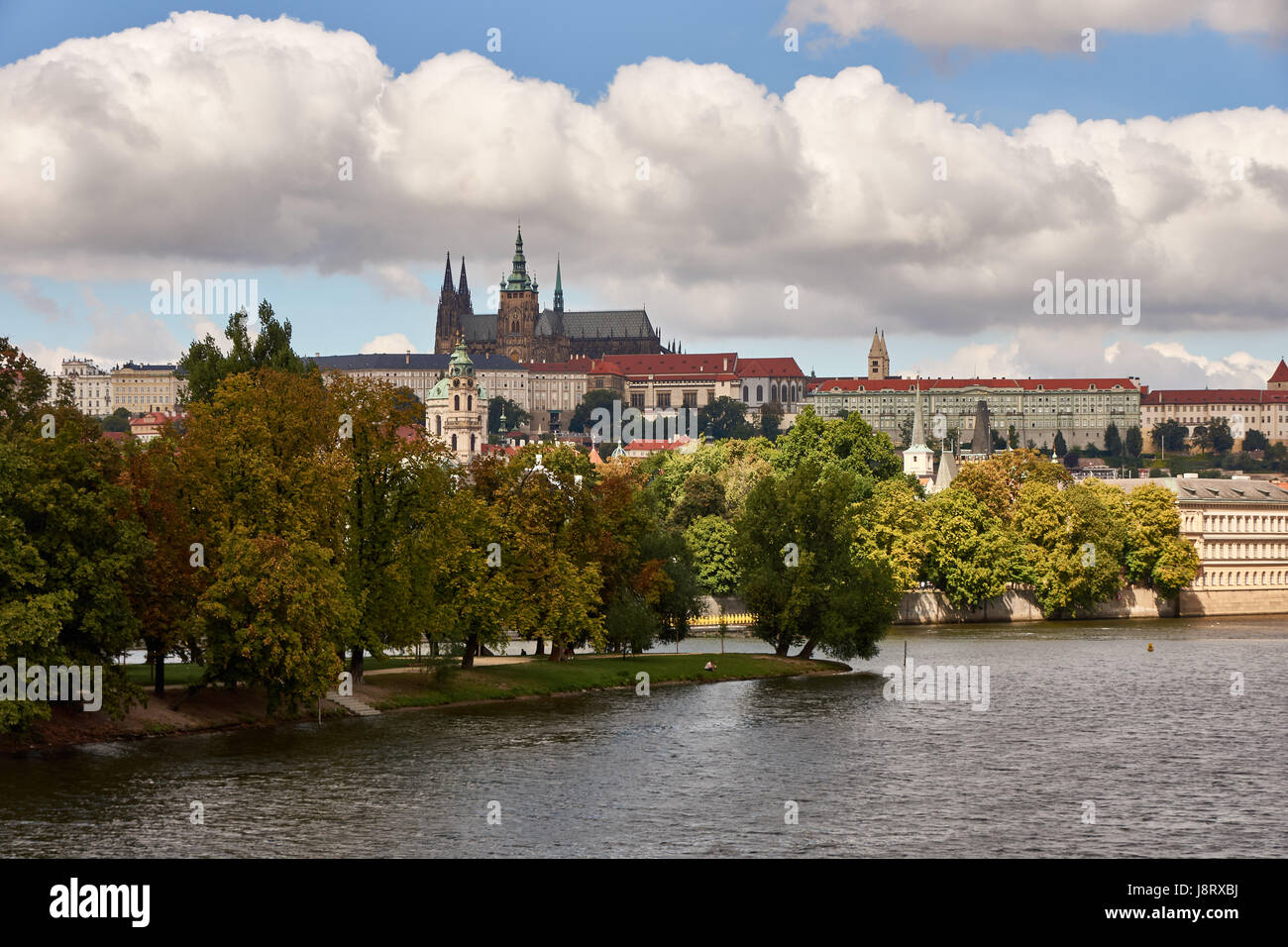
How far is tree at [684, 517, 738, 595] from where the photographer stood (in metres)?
120

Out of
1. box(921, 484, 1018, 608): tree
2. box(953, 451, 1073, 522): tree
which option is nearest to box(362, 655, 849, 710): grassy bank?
box(921, 484, 1018, 608): tree

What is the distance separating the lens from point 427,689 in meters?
67.2

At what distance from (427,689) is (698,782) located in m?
20.4

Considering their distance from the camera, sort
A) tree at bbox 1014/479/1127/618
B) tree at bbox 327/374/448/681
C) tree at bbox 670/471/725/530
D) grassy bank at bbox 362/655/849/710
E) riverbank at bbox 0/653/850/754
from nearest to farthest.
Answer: riverbank at bbox 0/653/850/754
tree at bbox 327/374/448/681
grassy bank at bbox 362/655/849/710
tree at bbox 1014/479/1127/618
tree at bbox 670/471/725/530

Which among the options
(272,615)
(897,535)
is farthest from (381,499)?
(897,535)

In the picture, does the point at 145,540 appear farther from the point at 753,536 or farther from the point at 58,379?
the point at 753,536

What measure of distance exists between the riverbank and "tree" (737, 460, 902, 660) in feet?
6.47

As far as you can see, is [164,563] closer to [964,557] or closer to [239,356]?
[239,356]

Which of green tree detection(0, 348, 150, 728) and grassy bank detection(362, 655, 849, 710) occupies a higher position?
green tree detection(0, 348, 150, 728)

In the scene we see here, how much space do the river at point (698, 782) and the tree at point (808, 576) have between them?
983 centimetres

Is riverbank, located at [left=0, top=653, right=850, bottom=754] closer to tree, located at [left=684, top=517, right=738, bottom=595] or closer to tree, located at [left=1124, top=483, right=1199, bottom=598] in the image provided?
tree, located at [left=684, top=517, right=738, bottom=595]

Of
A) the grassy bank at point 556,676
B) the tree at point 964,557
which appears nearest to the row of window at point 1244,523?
the tree at point 964,557
